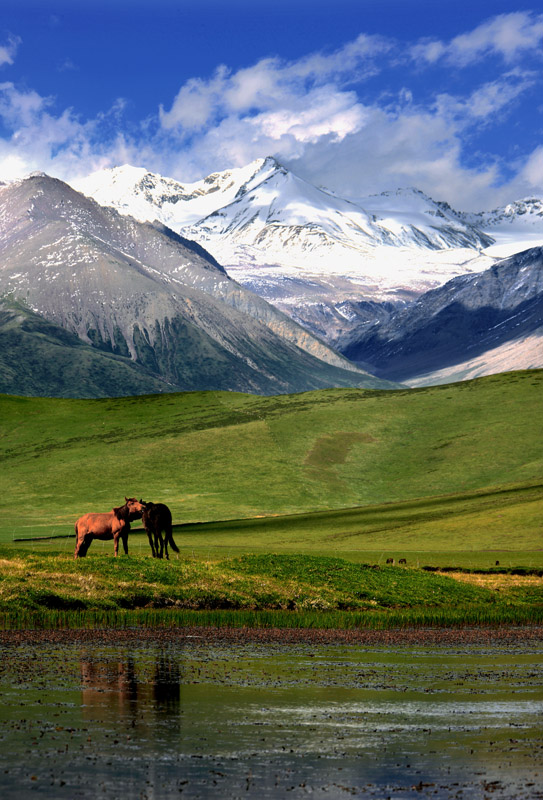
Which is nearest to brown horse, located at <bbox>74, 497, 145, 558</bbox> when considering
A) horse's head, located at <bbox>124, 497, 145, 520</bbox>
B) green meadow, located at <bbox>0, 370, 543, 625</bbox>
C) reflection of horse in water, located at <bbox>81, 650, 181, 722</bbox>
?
horse's head, located at <bbox>124, 497, 145, 520</bbox>

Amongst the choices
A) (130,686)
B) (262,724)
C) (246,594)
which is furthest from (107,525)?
(262,724)

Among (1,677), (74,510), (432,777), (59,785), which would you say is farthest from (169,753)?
(74,510)

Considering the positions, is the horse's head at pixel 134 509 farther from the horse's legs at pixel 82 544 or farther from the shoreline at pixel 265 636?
the shoreline at pixel 265 636

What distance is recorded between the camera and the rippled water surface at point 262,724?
20.7 m

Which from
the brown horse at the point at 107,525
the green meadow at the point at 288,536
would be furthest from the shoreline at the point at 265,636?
the brown horse at the point at 107,525

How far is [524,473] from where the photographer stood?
18550cm

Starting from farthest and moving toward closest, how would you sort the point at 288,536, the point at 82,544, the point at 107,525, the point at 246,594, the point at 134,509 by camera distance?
the point at 288,536 < the point at 107,525 < the point at 82,544 < the point at 134,509 < the point at 246,594

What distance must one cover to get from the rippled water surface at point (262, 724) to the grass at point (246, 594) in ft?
30.5

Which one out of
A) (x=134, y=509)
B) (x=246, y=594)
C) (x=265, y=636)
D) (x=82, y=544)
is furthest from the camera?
(x=82, y=544)

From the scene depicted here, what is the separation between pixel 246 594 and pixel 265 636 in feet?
30.6

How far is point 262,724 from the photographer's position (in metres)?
26.3

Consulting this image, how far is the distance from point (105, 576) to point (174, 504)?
398 ft

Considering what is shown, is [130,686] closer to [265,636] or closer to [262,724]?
[262,724]

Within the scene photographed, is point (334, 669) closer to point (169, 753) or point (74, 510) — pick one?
point (169, 753)
